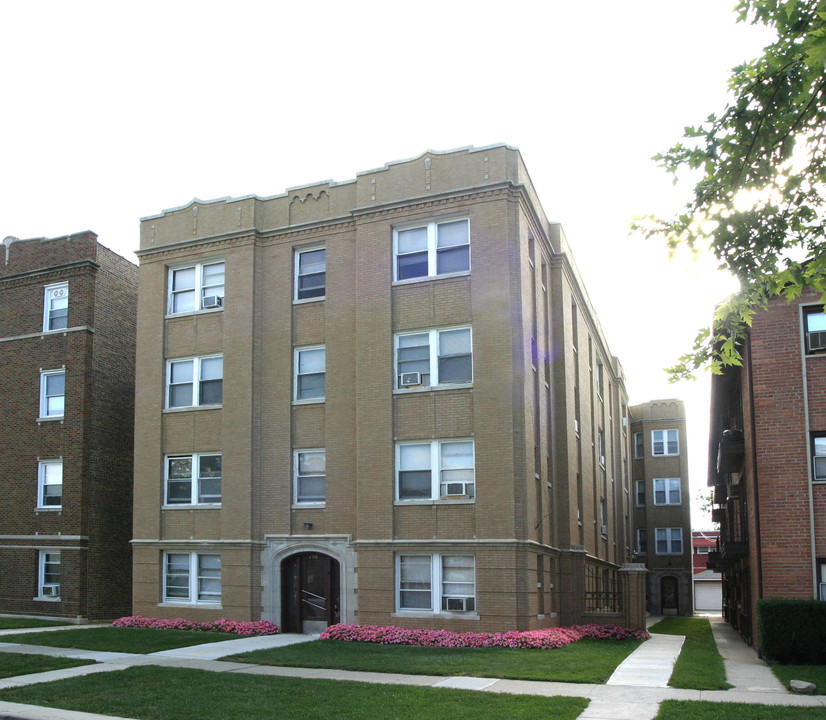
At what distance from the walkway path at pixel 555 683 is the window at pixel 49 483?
8.47m

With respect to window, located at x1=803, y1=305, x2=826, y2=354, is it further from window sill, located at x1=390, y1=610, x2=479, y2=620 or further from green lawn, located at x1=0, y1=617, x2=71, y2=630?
green lawn, located at x1=0, y1=617, x2=71, y2=630

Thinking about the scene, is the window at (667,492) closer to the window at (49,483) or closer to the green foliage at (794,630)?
the window at (49,483)

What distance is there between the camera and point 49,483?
28812 mm

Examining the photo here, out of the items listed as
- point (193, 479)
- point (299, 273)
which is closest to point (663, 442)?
point (299, 273)

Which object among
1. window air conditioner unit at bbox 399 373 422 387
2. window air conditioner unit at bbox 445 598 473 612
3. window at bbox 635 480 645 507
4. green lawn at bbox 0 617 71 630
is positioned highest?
window air conditioner unit at bbox 399 373 422 387

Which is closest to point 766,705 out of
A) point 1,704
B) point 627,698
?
point 627,698

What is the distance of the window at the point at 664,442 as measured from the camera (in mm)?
54750

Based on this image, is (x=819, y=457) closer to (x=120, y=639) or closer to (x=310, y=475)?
(x=310, y=475)

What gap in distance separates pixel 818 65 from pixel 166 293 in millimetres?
22792

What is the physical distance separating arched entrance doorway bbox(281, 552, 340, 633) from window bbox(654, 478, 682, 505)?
112 ft

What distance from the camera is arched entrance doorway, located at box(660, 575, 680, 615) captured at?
2045 inches

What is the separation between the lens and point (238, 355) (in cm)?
2545

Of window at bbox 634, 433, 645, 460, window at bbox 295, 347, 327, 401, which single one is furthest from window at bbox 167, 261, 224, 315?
window at bbox 634, 433, 645, 460

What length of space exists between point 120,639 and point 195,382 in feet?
25.2
